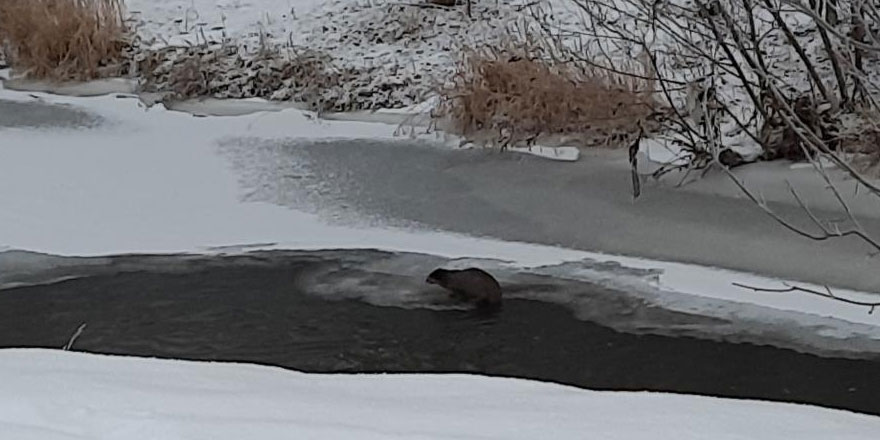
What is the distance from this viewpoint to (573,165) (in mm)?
7758

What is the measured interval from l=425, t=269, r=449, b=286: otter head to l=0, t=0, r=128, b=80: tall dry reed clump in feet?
17.8

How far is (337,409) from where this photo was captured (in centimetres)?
271

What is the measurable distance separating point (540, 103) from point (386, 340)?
340 centimetres

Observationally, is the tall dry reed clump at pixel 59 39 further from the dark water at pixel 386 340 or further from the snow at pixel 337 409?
the snow at pixel 337 409

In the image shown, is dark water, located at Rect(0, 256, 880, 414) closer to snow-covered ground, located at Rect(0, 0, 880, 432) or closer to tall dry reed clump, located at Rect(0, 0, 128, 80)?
snow-covered ground, located at Rect(0, 0, 880, 432)

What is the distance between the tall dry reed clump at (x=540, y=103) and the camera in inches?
320

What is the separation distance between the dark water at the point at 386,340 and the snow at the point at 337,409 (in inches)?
74.3

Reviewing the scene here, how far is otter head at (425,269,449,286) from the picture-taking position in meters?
5.77

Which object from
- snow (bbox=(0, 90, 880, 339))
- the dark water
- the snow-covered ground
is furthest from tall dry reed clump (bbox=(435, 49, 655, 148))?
the dark water

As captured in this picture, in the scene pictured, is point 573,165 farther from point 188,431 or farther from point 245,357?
point 188,431

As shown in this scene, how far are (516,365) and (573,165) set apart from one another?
2.93 meters

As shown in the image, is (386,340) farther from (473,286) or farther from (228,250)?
(228,250)

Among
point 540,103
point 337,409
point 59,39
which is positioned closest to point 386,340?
point 337,409

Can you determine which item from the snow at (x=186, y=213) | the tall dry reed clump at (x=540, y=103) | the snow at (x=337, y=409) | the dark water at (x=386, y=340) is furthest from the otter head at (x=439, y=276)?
the snow at (x=337, y=409)
